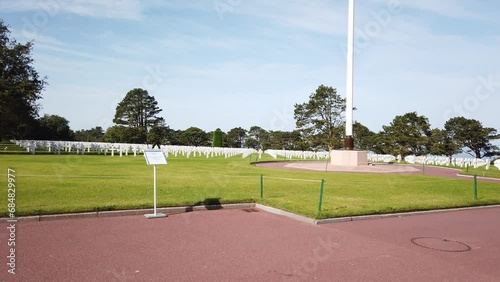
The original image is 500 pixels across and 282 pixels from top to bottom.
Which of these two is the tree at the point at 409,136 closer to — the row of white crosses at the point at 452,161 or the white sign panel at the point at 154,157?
the row of white crosses at the point at 452,161

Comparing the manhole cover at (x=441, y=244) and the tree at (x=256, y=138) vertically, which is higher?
the tree at (x=256, y=138)

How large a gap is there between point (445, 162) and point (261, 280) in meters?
39.9

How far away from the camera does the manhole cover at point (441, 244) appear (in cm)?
701

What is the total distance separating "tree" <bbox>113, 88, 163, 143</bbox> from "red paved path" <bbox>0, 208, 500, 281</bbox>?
70676 millimetres

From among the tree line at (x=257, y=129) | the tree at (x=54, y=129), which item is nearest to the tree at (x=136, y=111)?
the tree line at (x=257, y=129)

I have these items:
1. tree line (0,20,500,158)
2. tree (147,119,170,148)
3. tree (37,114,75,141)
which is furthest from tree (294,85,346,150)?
tree (37,114,75,141)

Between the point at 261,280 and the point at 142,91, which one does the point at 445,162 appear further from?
the point at 142,91

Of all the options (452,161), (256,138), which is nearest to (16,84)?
(452,161)

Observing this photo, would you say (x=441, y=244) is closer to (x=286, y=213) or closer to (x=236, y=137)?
(x=286, y=213)

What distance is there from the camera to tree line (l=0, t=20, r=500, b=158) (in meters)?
37.4

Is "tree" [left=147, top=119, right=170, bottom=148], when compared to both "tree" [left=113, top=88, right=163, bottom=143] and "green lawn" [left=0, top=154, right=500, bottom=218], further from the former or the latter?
"green lawn" [left=0, top=154, right=500, bottom=218]

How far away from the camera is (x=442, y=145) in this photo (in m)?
57.5

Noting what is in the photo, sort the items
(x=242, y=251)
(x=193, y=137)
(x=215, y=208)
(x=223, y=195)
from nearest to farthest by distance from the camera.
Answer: (x=242, y=251), (x=215, y=208), (x=223, y=195), (x=193, y=137)

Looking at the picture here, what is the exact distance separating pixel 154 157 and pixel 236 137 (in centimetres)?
8449
